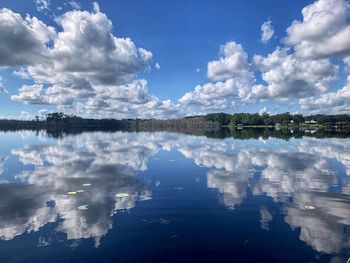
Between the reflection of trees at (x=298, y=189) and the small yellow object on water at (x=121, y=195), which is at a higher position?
the reflection of trees at (x=298, y=189)

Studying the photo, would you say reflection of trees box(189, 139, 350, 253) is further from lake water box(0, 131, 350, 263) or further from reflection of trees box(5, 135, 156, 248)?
reflection of trees box(5, 135, 156, 248)

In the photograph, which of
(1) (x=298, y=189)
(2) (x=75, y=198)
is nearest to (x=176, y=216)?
(2) (x=75, y=198)

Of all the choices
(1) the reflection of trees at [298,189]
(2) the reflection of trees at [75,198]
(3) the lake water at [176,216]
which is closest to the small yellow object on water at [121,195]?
(3) the lake water at [176,216]

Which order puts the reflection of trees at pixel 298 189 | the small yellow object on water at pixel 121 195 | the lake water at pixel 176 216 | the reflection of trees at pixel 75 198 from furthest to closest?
the small yellow object on water at pixel 121 195 → the reflection of trees at pixel 75 198 → the reflection of trees at pixel 298 189 → the lake water at pixel 176 216

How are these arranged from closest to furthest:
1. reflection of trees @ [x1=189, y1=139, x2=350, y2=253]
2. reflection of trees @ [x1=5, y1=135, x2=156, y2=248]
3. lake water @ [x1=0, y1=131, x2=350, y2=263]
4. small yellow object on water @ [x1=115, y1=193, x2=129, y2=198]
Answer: lake water @ [x1=0, y1=131, x2=350, y2=263]
reflection of trees @ [x1=189, y1=139, x2=350, y2=253]
reflection of trees @ [x1=5, y1=135, x2=156, y2=248]
small yellow object on water @ [x1=115, y1=193, x2=129, y2=198]

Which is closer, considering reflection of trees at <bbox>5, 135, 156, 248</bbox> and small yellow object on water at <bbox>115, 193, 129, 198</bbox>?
reflection of trees at <bbox>5, 135, 156, 248</bbox>

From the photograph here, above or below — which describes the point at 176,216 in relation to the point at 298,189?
below

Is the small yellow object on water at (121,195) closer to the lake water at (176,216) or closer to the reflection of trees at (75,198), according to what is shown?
the lake water at (176,216)

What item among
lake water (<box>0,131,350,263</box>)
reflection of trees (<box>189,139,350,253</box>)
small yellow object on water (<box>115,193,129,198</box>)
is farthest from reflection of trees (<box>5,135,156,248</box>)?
reflection of trees (<box>189,139,350,253</box>)

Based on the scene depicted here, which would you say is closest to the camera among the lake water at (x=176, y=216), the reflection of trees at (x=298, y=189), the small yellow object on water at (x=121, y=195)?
the lake water at (x=176, y=216)

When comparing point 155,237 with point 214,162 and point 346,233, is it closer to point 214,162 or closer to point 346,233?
point 346,233

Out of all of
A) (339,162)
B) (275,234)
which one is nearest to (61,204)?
(275,234)

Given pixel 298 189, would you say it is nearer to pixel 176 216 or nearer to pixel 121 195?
pixel 176 216

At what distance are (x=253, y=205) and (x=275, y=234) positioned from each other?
14.0 feet
